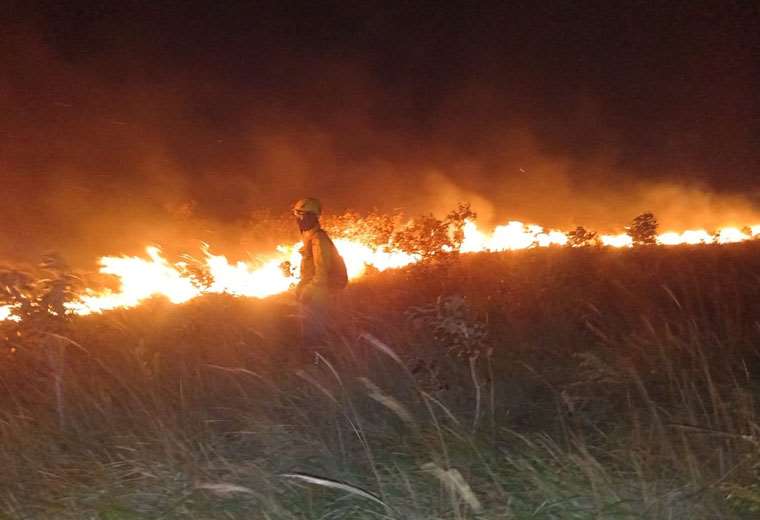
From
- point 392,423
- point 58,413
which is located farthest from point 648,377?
point 58,413

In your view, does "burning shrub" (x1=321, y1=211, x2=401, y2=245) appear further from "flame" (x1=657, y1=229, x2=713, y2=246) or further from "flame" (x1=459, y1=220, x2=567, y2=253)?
"flame" (x1=657, y1=229, x2=713, y2=246)

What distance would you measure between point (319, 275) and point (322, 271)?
0.05 m

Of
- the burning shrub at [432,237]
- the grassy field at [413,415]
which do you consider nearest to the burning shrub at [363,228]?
the burning shrub at [432,237]

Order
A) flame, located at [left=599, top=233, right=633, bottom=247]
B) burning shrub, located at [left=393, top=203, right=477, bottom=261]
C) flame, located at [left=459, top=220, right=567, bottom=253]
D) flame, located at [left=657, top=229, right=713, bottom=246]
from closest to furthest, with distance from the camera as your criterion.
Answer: burning shrub, located at [left=393, top=203, right=477, bottom=261]
flame, located at [left=459, top=220, right=567, bottom=253]
flame, located at [left=599, top=233, right=633, bottom=247]
flame, located at [left=657, top=229, right=713, bottom=246]

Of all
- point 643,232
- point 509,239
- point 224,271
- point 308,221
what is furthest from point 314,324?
point 509,239

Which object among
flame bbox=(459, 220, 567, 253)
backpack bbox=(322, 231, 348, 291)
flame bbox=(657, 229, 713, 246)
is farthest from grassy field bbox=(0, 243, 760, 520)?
flame bbox=(657, 229, 713, 246)

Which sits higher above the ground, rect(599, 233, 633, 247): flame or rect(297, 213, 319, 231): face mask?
rect(599, 233, 633, 247): flame

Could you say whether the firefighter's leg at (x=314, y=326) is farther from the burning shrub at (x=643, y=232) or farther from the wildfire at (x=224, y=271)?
the burning shrub at (x=643, y=232)

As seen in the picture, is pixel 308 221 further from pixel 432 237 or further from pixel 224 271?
pixel 224 271

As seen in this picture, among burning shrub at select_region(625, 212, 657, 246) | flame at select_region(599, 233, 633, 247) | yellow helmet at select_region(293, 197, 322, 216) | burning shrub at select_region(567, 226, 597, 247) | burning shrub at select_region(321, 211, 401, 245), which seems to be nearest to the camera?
yellow helmet at select_region(293, 197, 322, 216)

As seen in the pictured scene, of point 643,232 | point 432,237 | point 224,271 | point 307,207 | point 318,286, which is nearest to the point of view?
point 318,286

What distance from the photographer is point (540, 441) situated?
473 centimetres

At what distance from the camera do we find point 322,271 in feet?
24.7

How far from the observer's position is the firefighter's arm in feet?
24.6
